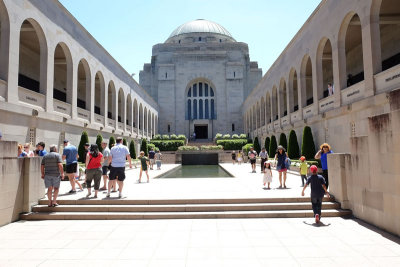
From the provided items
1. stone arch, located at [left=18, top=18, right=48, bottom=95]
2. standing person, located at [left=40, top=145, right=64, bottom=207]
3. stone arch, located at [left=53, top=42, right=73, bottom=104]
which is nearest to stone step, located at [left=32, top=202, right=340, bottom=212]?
standing person, located at [left=40, top=145, right=64, bottom=207]

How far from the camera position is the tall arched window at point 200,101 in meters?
56.2

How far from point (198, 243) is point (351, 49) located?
973 inches

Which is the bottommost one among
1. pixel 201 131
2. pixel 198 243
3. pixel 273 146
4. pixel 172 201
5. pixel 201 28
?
pixel 198 243

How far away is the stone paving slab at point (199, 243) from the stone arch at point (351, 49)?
13218 mm

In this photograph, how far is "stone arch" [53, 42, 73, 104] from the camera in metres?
20.8

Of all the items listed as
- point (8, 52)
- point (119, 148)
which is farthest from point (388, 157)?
point (8, 52)

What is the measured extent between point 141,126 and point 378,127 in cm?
3927

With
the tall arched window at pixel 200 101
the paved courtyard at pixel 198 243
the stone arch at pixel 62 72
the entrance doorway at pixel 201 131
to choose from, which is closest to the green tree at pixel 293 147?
the paved courtyard at pixel 198 243

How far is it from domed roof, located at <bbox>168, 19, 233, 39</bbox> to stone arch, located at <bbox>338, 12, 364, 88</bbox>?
4669 centimetres

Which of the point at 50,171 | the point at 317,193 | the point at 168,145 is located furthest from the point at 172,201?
the point at 168,145

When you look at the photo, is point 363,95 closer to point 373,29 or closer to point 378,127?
point 373,29

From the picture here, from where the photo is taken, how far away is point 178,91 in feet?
180

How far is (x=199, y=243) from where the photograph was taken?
19.4ft

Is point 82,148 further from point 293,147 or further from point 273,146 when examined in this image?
point 273,146
